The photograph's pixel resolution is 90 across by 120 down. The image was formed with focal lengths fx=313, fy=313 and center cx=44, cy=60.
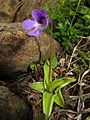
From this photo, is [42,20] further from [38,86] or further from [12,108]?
[12,108]

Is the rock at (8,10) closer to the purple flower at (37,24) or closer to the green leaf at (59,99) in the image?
the purple flower at (37,24)

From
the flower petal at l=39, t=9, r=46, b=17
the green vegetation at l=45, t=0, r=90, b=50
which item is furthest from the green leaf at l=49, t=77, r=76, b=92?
the flower petal at l=39, t=9, r=46, b=17

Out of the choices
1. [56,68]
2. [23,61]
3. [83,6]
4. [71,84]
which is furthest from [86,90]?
[83,6]

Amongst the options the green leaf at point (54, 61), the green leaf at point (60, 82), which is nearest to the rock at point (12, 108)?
the green leaf at point (60, 82)

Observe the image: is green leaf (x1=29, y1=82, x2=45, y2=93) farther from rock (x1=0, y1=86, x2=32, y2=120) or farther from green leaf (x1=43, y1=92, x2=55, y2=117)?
rock (x1=0, y1=86, x2=32, y2=120)

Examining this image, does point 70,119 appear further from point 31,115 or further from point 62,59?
point 62,59
